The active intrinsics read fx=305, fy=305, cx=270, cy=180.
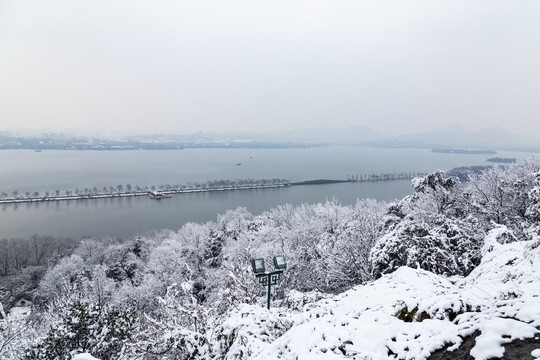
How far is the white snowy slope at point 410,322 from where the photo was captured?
3303mm

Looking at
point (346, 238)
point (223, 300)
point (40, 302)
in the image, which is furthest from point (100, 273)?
point (346, 238)

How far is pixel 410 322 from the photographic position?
4242 mm

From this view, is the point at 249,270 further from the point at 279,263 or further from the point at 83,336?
the point at 83,336

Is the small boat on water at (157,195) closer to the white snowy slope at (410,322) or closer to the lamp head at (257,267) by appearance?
the lamp head at (257,267)

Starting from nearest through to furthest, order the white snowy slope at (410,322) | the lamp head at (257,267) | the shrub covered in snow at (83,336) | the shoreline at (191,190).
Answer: the white snowy slope at (410,322) < the shrub covered in snow at (83,336) < the lamp head at (257,267) < the shoreline at (191,190)

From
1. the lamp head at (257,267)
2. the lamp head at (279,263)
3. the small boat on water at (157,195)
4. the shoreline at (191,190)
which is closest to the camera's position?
the lamp head at (257,267)

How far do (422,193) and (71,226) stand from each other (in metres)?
55.2

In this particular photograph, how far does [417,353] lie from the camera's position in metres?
3.40

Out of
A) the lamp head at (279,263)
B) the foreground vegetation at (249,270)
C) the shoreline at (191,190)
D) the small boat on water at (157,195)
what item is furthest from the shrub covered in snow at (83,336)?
the shoreline at (191,190)

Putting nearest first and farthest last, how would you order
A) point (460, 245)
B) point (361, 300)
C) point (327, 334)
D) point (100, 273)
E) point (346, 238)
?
point (327, 334), point (361, 300), point (460, 245), point (346, 238), point (100, 273)

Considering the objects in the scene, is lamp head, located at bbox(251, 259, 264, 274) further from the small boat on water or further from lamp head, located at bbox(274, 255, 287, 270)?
the small boat on water

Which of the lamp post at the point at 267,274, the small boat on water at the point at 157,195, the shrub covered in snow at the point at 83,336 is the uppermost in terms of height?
the lamp post at the point at 267,274

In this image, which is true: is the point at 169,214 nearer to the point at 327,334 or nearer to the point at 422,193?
the point at 422,193

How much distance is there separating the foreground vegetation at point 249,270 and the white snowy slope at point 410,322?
61 centimetres
